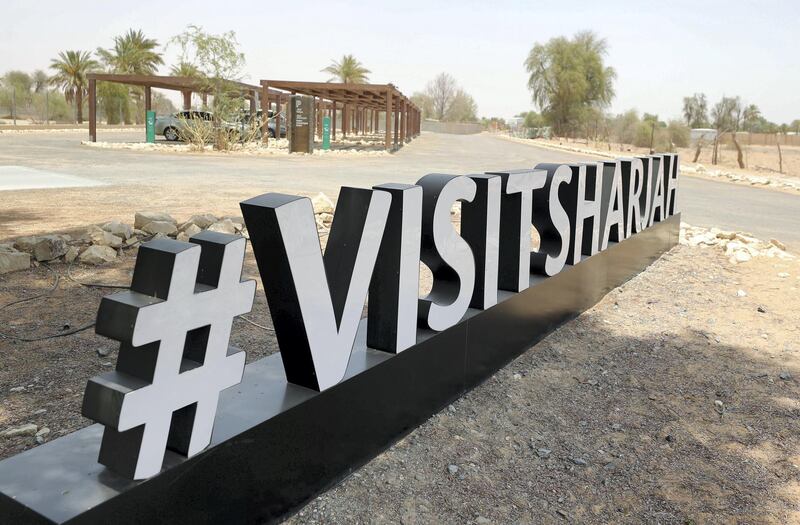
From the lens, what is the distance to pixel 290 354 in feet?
8.75

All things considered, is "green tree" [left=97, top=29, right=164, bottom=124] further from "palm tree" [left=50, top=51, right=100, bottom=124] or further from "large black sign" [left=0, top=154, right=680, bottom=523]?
"large black sign" [left=0, top=154, right=680, bottom=523]

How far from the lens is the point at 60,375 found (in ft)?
11.9

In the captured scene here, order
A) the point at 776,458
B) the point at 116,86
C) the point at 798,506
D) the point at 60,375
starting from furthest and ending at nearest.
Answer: the point at 116,86 < the point at 60,375 < the point at 776,458 < the point at 798,506

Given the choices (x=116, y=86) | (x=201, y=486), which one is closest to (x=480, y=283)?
(x=201, y=486)

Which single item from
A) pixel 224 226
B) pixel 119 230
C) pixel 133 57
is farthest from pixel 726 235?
pixel 133 57

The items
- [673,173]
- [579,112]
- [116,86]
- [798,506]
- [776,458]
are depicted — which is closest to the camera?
[798,506]

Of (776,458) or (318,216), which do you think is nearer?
(776,458)

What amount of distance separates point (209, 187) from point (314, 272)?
10254mm

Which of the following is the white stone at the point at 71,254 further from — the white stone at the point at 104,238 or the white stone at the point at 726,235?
the white stone at the point at 726,235

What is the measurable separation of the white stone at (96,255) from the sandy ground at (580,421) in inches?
14.0

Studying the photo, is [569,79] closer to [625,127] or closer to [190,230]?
[625,127]

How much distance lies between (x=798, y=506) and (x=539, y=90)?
267ft

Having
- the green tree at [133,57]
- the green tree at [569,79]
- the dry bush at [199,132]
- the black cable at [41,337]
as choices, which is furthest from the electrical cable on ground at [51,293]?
the green tree at [569,79]

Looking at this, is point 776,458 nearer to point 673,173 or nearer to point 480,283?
point 480,283
